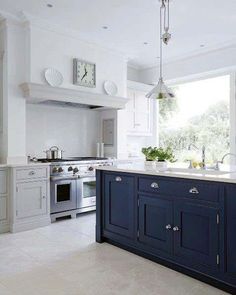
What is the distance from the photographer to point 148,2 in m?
3.52

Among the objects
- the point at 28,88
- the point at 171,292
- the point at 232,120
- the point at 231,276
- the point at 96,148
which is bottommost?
the point at 171,292

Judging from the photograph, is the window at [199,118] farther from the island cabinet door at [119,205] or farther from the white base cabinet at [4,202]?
the white base cabinet at [4,202]

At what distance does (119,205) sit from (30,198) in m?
1.48

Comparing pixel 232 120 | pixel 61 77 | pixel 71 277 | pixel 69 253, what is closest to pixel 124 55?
pixel 61 77

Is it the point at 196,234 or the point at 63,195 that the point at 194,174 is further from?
the point at 63,195

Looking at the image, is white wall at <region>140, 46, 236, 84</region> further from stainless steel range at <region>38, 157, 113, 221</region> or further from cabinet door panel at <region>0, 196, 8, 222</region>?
cabinet door panel at <region>0, 196, 8, 222</region>

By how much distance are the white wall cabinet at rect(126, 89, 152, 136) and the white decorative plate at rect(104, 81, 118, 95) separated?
26.2 inches

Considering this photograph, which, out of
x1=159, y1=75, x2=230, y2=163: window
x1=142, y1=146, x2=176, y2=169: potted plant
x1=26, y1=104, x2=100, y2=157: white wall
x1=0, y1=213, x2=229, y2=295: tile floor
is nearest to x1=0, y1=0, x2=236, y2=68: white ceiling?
x1=159, y1=75, x2=230, y2=163: window

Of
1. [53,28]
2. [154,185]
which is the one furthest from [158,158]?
[53,28]

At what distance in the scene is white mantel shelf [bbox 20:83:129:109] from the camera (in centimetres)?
401

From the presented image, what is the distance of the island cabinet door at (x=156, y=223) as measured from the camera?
8.77 ft

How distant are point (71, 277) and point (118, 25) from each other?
3467 mm

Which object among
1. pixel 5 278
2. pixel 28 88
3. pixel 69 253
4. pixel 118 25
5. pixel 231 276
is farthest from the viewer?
pixel 118 25

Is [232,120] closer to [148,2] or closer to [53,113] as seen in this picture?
[148,2]
